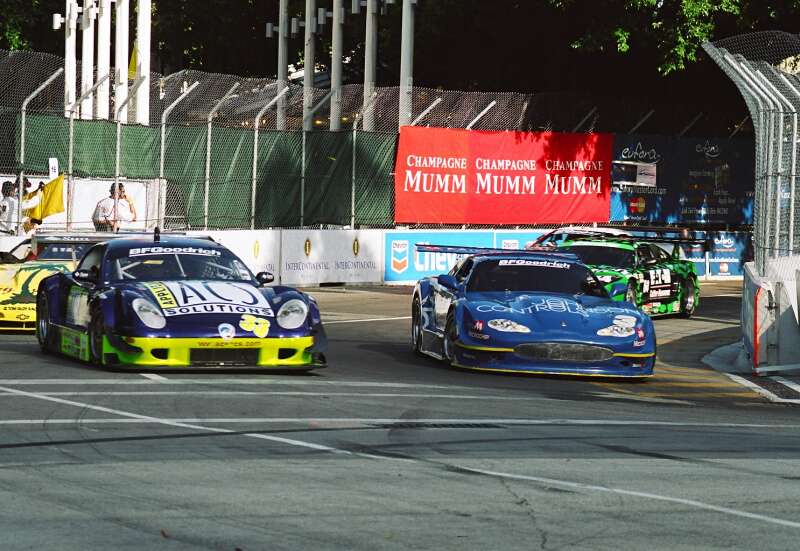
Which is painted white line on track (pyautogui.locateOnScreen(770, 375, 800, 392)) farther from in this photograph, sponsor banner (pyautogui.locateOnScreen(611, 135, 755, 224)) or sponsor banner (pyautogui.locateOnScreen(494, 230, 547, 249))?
sponsor banner (pyautogui.locateOnScreen(611, 135, 755, 224))

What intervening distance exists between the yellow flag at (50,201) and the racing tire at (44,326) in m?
10.4

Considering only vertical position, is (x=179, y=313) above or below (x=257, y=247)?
below

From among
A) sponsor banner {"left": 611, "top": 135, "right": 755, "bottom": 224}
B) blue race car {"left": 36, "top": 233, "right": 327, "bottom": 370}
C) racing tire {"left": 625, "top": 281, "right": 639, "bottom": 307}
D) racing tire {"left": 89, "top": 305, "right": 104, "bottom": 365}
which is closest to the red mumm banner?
sponsor banner {"left": 611, "top": 135, "right": 755, "bottom": 224}

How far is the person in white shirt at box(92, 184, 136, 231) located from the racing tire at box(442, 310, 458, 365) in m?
12.0

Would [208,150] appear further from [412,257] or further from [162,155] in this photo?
[412,257]

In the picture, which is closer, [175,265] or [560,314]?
[175,265]

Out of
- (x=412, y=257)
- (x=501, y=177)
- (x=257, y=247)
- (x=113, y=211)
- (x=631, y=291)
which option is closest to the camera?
(x=631, y=291)

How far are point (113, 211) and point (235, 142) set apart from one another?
3411mm

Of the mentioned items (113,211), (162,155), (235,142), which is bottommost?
(113,211)

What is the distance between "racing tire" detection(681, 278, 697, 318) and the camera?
2467cm

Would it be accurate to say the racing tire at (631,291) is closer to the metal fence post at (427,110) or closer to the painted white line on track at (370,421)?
the metal fence post at (427,110)

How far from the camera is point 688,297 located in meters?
24.8

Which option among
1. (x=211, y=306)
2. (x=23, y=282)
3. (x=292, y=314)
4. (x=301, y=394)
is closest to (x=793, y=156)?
(x=292, y=314)

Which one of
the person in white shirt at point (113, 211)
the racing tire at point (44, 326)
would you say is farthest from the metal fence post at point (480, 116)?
the racing tire at point (44, 326)
